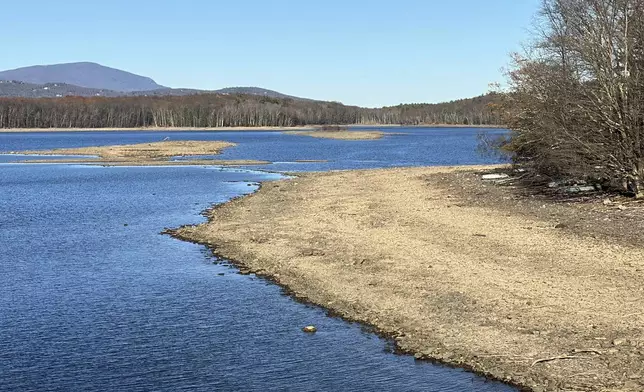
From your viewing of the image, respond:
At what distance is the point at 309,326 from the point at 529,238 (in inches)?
382

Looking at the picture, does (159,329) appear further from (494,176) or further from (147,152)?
(147,152)

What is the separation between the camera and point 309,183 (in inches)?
1695

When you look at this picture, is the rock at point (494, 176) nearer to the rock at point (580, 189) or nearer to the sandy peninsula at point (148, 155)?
the rock at point (580, 189)

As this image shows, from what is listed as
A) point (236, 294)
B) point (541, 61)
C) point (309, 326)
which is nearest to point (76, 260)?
point (236, 294)

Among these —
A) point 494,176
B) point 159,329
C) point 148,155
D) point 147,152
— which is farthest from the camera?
point 147,152

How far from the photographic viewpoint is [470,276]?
17.5 m

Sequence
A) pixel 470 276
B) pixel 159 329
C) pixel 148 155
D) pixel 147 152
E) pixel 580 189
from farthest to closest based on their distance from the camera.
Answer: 1. pixel 147 152
2. pixel 148 155
3. pixel 580 189
4. pixel 470 276
5. pixel 159 329

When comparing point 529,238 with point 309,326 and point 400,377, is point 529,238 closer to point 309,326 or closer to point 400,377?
point 309,326

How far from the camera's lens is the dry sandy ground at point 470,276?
39.5ft

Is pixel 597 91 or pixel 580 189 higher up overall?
pixel 597 91

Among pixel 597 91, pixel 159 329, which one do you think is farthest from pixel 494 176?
pixel 159 329

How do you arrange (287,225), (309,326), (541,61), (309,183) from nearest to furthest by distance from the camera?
(309,326) → (287,225) → (541,61) → (309,183)

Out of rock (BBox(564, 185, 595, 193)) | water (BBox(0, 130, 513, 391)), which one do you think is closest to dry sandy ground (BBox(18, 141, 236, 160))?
water (BBox(0, 130, 513, 391))

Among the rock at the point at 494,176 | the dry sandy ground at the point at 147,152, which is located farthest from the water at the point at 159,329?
the dry sandy ground at the point at 147,152
